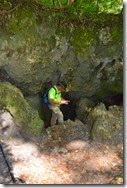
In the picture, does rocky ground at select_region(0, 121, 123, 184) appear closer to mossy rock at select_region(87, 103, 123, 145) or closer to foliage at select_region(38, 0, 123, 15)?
mossy rock at select_region(87, 103, 123, 145)

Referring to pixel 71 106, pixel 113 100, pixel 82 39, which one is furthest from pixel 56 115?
pixel 113 100

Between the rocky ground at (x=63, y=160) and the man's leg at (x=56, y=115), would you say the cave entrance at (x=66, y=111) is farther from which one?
the rocky ground at (x=63, y=160)

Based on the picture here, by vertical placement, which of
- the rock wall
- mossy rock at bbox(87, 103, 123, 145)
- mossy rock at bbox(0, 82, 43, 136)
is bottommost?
mossy rock at bbox(87, 103, 123, 145)

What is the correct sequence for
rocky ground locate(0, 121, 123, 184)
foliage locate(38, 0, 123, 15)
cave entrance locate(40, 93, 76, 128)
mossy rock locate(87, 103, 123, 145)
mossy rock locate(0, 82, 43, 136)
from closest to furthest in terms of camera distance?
rocky ground locate(0, 121, 123, 184) → mossy rock locate(0, 82, 43, 136) → mossy rock locate(87, 103, 123, 145) → foliage locate(38, 0, 123, 15) → cave entrance locate(40, 93, 76, 128)

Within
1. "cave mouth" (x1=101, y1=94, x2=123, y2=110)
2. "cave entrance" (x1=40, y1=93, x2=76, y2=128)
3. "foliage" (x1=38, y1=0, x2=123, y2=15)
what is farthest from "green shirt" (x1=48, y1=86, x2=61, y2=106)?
"cave mouth" (x1=101, y1=94, x2=123, y2=110)

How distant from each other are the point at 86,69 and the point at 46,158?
3.74 metres

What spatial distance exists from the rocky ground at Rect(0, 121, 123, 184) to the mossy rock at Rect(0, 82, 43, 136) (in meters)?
0.39

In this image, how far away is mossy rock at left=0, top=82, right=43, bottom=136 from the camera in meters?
9.95

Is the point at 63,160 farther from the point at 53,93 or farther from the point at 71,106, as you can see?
the point at 71,106

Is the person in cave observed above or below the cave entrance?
above

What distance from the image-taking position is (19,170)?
8.81 metres

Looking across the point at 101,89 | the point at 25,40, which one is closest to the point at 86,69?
the point at 101,89

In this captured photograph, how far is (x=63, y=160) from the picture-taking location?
370 inches

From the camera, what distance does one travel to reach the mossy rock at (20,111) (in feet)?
32.6
